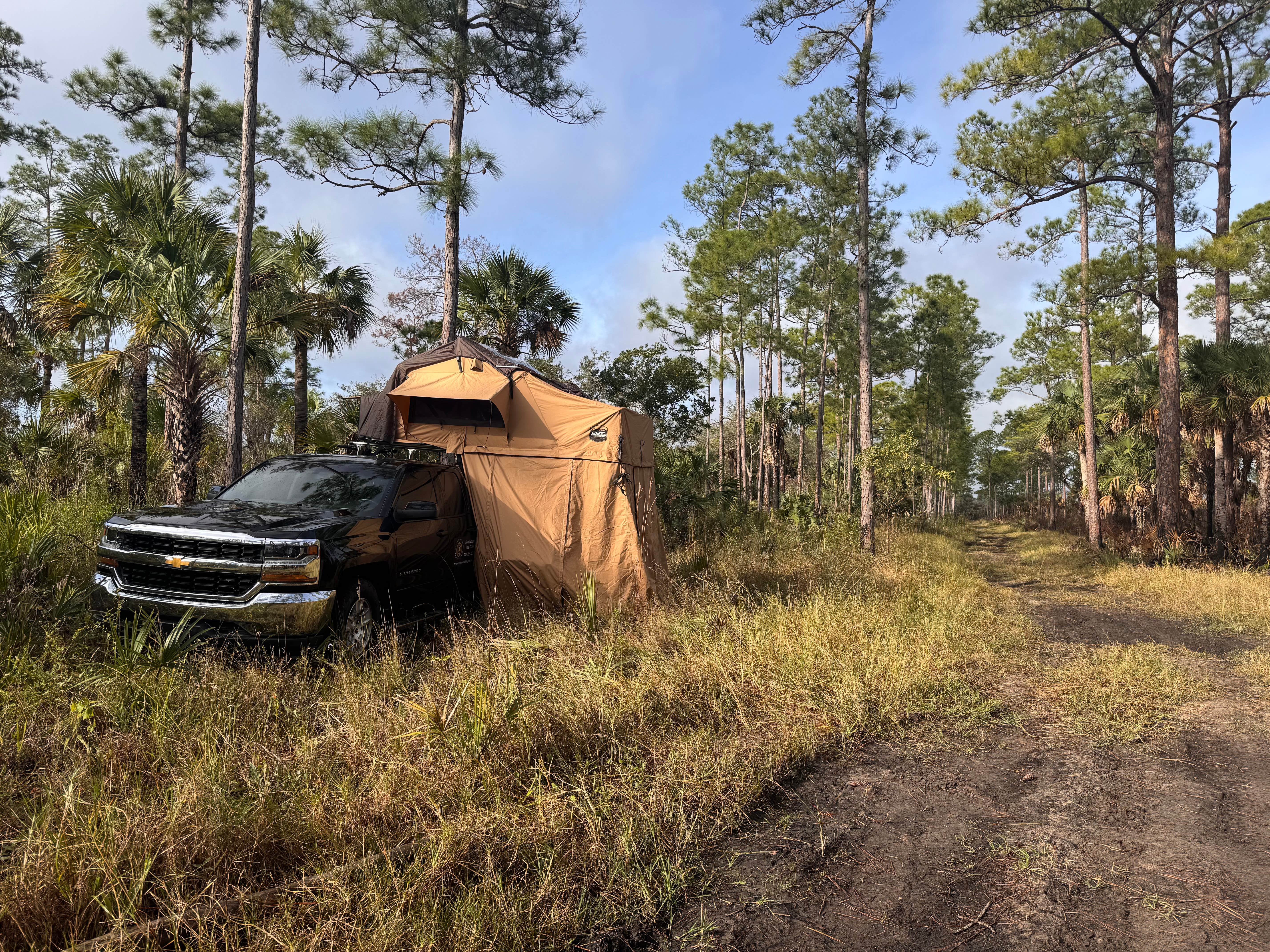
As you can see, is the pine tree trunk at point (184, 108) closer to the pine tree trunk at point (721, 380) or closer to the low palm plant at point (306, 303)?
the low palm plant at point (306, 303)

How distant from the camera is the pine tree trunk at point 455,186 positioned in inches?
481

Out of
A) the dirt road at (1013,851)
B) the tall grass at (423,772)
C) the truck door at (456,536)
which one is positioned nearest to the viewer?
the tall grass at (423,772)

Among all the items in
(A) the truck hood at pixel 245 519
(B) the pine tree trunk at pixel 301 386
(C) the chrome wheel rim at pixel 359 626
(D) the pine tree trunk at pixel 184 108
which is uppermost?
(D) the pine tree trunk at pixel 184 108

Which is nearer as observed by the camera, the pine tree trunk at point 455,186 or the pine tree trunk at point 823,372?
the pine tree trunk at point 455,186

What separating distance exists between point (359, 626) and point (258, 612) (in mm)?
786

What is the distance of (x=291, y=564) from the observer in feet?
15.6

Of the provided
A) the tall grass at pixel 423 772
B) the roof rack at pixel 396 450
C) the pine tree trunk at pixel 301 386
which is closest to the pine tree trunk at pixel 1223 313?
the tall grass at pixel 423 772

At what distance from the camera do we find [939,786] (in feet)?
12.3

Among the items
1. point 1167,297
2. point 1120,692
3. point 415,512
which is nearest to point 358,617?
point 415,512

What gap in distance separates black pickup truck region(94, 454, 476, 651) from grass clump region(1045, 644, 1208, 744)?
A: 208 inches

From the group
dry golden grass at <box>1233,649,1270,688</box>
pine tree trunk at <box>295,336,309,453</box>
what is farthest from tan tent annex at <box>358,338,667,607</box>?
pine tree trunk at <box>295,336,309,453</box>

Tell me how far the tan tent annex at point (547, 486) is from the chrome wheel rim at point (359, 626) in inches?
85.6

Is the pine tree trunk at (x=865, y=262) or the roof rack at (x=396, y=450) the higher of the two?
the pine tree trunk at (x=865, y=262)

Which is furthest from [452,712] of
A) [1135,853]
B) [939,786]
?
[1135,853]
